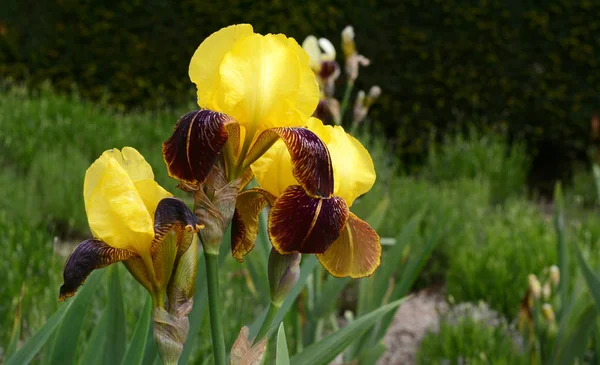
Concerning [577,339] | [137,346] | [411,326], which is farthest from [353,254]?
[411,326]

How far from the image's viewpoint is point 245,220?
0.96m

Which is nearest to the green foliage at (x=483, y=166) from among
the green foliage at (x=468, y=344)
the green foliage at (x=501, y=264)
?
the green foliage at (x=501, y=264)

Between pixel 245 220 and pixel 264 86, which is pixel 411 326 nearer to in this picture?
pixel 245 220

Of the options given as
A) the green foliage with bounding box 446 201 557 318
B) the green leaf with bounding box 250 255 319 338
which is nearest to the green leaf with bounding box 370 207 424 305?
the green leaf with bounding box 250 255 319 338

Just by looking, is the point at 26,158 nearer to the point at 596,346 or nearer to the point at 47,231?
the point at 47,231

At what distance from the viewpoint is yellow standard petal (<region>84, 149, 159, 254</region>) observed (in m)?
0.83

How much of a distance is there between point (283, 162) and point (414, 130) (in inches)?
228

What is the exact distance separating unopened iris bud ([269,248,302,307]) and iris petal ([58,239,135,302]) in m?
0.18

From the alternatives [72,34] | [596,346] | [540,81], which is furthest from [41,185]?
[540,81]

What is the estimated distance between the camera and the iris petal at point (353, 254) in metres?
0.92

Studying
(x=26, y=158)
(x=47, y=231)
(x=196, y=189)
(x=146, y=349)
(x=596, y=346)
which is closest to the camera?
(x=196, y=189)

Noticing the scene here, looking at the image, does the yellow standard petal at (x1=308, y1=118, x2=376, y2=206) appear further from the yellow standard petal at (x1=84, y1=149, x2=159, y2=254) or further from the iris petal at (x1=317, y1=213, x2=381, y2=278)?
the yellow standard petal at (x1=84, y1=149, x2=159, y2=254)

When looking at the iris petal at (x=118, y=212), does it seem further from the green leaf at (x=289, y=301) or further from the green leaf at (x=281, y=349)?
the green leaf at (x=289, y=301)

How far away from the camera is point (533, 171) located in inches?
267
